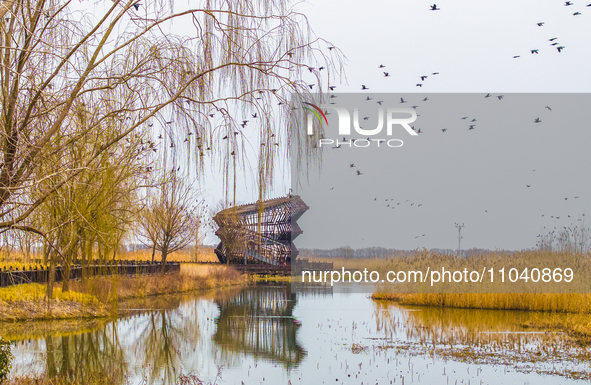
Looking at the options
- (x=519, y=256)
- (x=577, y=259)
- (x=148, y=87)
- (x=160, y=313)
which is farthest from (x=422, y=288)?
(x=148, y=87)

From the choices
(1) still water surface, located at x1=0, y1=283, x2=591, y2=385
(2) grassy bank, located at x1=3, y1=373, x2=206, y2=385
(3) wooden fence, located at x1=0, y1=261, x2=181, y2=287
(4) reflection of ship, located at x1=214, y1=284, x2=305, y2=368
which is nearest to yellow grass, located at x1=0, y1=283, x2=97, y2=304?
(3) wooden fence, located at x1=0, y1=261, x2=181, y2=287

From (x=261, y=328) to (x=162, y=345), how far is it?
11.1 ft

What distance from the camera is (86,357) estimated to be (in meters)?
11.0

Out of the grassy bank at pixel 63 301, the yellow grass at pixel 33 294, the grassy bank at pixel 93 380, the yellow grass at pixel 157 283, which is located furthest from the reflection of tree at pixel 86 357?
the yellow grass at pixel 157 283

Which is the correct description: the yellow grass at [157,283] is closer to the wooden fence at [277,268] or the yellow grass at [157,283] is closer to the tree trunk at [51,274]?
the tree trunk at [51,274]

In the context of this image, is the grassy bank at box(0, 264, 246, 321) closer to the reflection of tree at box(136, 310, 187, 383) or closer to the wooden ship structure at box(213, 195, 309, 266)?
the reflection of tree at box(136, 310, 187, 383)

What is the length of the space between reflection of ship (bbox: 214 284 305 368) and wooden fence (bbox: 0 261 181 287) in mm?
3862

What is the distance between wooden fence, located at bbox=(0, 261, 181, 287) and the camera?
1607 centimetres

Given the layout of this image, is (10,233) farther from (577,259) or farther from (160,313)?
(577,259)

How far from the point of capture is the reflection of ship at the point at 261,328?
12.3 m

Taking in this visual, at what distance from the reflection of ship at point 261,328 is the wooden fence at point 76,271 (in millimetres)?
3862

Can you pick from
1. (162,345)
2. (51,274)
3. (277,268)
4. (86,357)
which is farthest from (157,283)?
(86,357)

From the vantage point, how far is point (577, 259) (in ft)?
69.3

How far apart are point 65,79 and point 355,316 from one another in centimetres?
1413
